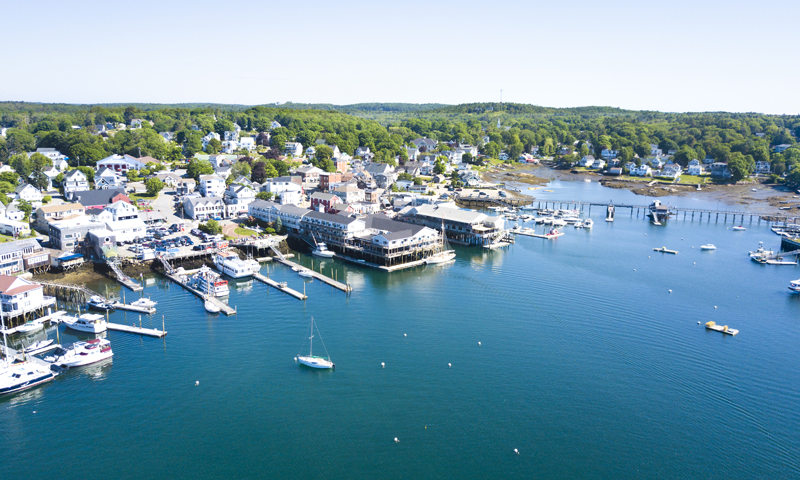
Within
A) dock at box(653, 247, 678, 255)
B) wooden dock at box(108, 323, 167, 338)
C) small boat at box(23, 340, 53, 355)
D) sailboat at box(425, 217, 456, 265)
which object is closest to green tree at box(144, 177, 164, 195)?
wooden dock at box(108, 323, 167, 338)

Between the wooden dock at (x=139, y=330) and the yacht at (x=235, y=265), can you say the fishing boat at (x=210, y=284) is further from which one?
the wooden dock at (x=139, y=330)

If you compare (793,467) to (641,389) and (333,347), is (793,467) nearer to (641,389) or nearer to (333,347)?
(641,389)

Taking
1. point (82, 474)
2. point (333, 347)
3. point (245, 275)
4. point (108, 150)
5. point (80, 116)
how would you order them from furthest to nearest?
point (80, 116)
point (108, 150)
point (245, 275)
point (333, 347)
point (82, 474)

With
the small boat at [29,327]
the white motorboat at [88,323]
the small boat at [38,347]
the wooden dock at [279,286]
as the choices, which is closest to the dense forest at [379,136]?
the wooden dock at [279,286]

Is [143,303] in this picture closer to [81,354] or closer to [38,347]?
[38,347]

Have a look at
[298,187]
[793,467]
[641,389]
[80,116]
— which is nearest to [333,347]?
[641,389]

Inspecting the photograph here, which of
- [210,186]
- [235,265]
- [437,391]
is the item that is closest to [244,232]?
[235,265]
